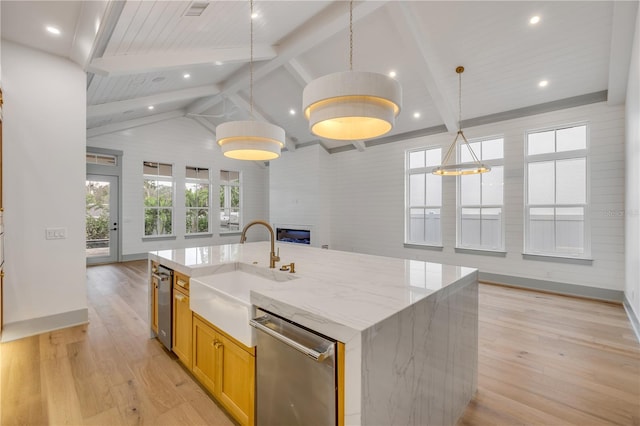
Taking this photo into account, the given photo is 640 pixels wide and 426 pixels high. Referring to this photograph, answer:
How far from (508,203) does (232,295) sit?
5363 millimetres

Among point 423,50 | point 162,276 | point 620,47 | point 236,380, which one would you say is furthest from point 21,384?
point 620,47

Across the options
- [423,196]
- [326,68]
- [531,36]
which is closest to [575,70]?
[531,36]

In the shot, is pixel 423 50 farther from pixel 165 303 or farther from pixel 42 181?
pixel 42 181

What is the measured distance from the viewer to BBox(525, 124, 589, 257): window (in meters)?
4.69

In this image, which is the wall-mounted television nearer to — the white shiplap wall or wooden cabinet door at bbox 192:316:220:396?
the white shiplap wall

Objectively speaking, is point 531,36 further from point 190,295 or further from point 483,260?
point 190,295

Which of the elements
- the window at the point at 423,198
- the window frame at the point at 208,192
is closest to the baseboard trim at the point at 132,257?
the window frame at the point at 208,192

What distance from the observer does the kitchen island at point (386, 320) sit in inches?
43.6

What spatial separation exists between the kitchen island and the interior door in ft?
19.8

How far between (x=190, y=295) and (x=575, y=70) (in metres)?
5.72

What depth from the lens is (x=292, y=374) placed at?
1.30 metres

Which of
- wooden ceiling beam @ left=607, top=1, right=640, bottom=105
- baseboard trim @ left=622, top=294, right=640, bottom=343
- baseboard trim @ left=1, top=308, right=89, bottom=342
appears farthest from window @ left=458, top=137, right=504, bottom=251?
baseboard trim @ left=1, top=308, right=89, bottom=342

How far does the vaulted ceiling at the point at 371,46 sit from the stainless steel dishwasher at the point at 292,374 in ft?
9.93

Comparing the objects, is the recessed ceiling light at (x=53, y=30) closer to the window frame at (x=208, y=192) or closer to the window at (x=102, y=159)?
the window at (x=102, y=159)
